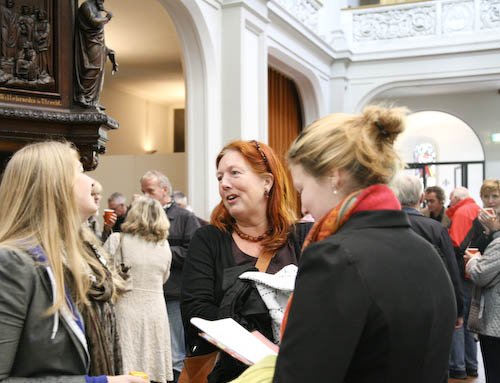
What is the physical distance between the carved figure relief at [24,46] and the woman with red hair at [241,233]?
1.94 metres

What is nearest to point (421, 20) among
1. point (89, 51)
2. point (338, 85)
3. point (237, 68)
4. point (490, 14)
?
point (490, 14)

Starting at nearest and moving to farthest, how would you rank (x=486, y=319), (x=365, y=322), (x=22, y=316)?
1. (x=365, y=322)
2. (x=22, y=316)
3. (x=486, y=319)

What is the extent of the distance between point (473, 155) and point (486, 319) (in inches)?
540

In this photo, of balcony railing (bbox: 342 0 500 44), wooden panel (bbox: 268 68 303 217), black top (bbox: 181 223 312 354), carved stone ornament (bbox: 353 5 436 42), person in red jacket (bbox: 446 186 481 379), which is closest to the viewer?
black top (bbox: 181 223 312 354)

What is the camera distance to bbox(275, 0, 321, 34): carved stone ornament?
32.8 feet

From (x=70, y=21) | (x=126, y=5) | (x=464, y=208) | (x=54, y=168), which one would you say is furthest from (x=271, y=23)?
(x=54, y=168)

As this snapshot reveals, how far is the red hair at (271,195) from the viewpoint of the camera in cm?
230

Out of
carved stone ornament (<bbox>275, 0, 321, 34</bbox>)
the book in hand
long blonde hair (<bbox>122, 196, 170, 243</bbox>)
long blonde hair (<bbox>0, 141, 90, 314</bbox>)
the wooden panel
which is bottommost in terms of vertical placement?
the book in hand

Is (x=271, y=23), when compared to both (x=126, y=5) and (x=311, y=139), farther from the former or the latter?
(x=311, y=139)

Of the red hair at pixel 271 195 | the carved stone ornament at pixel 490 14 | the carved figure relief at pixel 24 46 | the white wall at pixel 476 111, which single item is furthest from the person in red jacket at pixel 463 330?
the white wall at pixel 476 111

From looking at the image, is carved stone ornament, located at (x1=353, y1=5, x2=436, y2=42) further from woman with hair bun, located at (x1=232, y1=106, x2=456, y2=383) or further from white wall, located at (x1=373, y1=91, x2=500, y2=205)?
woman with hair bun, located at (x1=232, y1=106, x2=456, y2=383)

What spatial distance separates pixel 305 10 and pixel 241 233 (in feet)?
30.4

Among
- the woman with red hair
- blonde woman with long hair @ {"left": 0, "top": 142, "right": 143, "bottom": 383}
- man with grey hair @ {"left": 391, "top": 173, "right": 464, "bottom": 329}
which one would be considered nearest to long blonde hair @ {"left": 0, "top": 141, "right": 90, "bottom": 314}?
blonde woman with long hair @ {"left": 0, "top": 142, "right": 143, "bottom": 383}

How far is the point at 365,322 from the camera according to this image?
3.74 ft
